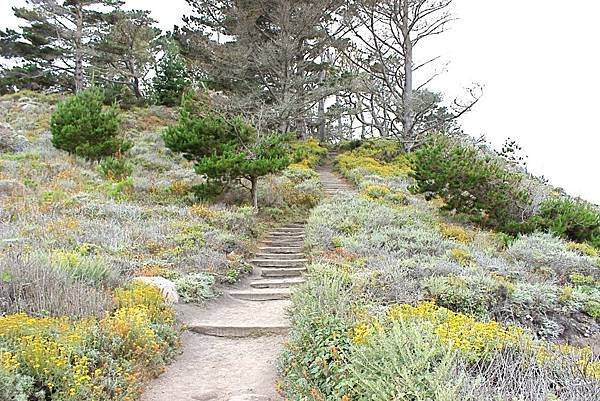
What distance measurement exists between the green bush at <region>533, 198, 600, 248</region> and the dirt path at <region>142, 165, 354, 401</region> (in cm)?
593

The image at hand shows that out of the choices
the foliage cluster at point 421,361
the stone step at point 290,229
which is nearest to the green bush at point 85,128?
the stone step at point 290,229

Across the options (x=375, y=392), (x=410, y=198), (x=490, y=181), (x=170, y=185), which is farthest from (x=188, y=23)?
(x=375, y=392)

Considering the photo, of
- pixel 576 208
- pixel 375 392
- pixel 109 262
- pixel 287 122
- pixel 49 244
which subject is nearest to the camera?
pixel 375 392

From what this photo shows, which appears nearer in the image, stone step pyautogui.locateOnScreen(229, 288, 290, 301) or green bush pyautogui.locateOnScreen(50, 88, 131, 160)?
stone step pyautogui.locateOnScreen(229, 288, 290, 301)

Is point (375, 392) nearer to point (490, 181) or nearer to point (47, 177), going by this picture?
point (490, 181)

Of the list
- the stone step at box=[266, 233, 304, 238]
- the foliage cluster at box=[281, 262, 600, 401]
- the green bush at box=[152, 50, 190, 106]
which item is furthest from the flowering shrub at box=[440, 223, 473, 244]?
the green bush at box=[152, 50, 190, 106]

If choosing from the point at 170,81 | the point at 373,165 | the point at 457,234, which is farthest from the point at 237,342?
the point at 170,81

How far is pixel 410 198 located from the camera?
609 inches

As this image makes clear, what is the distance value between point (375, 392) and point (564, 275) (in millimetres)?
6691

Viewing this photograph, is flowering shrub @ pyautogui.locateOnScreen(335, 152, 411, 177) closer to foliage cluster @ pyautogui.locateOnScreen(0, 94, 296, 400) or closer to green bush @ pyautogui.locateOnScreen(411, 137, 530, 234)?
green bush @ pyautogui.locateOnScreen(411, 137, 530, 234)

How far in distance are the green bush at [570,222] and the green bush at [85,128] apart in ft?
41.9

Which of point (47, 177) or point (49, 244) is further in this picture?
point (47, 177)

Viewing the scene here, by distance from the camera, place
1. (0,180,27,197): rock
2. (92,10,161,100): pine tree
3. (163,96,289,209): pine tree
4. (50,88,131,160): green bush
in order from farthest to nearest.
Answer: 1. (92,10,161,100): pine tree
2. (50,88,131,160): green bush
3. (163,96,289,209): pine tree
4. (0,180,27,197): rock

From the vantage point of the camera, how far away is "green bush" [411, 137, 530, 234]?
39.7ft
